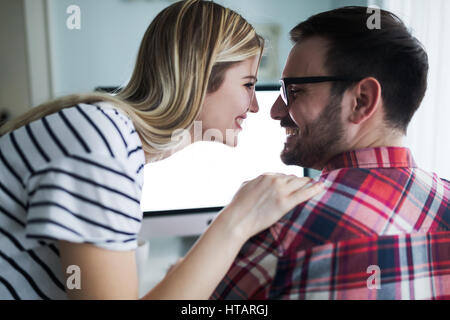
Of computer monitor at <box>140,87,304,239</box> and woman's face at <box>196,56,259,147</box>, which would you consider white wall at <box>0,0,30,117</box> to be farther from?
woman's face at <box>196,56,259,147</box>

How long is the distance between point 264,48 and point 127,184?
1.87 feet

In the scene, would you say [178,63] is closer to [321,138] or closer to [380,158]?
[321,138]

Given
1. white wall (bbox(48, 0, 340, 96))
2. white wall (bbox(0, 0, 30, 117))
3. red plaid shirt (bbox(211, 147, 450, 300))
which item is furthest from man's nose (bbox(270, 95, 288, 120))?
white wall (bbox(0, 0, 30, 117))

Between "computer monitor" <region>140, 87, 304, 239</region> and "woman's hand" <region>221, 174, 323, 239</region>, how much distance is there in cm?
72

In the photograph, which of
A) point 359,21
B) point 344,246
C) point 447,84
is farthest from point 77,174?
point 447,84

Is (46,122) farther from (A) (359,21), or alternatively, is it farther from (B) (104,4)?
(B) (104,4)

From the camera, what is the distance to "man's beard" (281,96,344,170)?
79 cm

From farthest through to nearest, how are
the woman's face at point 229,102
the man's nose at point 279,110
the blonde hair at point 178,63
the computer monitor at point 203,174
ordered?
the computer monitor at point 203,174, the man's nose at point 279,110, the woman's face at point 229,102, the blonde hair at point 178,63

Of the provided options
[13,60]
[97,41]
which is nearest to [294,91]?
[97,41]

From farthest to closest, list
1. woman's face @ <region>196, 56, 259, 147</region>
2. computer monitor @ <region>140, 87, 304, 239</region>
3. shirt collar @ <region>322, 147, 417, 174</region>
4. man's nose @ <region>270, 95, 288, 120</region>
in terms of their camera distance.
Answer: computer monitor @ <region>140, 87, 304, 239</region>, man's nose @ <region>270, 95, 288, 120</region>, woman's face @ <region>196, 56, 259, 147</region>, shirt collar @ <region>322, 147, 417, 174</region>

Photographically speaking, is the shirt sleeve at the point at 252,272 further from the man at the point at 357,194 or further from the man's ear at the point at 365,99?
the man's ear at the point at 365,99

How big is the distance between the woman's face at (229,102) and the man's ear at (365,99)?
272 mm

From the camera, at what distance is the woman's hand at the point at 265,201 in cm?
63

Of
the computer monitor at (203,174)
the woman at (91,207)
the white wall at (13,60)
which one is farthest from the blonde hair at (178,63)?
the white wall at (13,60)
